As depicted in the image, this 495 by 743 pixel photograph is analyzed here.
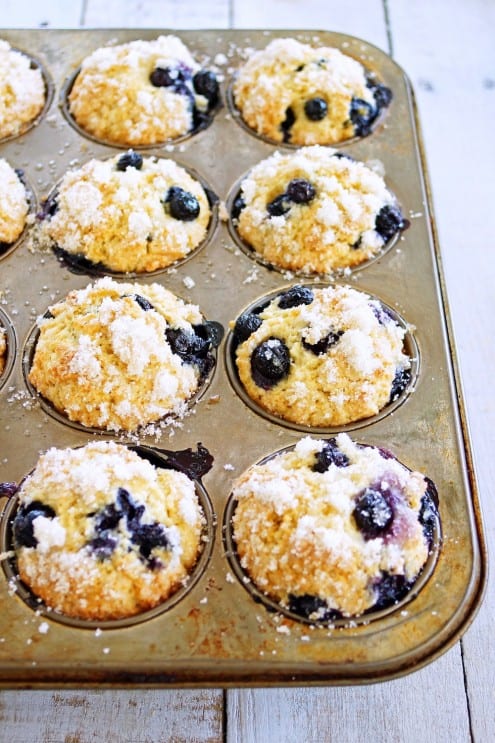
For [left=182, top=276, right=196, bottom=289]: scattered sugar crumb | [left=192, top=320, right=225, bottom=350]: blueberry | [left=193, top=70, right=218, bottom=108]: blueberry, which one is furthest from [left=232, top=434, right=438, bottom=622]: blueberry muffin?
[left=193, top=70, right=218, bottom=108]: blueberry

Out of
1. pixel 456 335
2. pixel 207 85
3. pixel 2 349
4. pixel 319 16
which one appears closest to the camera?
pixel 2 349

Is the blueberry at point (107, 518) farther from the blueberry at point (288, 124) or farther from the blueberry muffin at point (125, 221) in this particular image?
the blueberry at point (288, 124)

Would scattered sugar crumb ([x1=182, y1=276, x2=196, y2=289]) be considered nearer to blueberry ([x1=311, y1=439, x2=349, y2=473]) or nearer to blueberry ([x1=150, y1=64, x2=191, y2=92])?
blueberry ([x1=311, y1=439, x2=349, y2=473])

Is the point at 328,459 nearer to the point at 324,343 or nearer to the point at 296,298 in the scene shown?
the point at 324,343

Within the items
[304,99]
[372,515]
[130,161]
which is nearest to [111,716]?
[372,515]

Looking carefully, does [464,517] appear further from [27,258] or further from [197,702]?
[27,258]

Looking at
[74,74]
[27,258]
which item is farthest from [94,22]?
[27,258]

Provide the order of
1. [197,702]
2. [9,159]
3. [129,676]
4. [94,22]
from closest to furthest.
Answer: [129,676]
[197,702]
[9,159]
[94,22]
